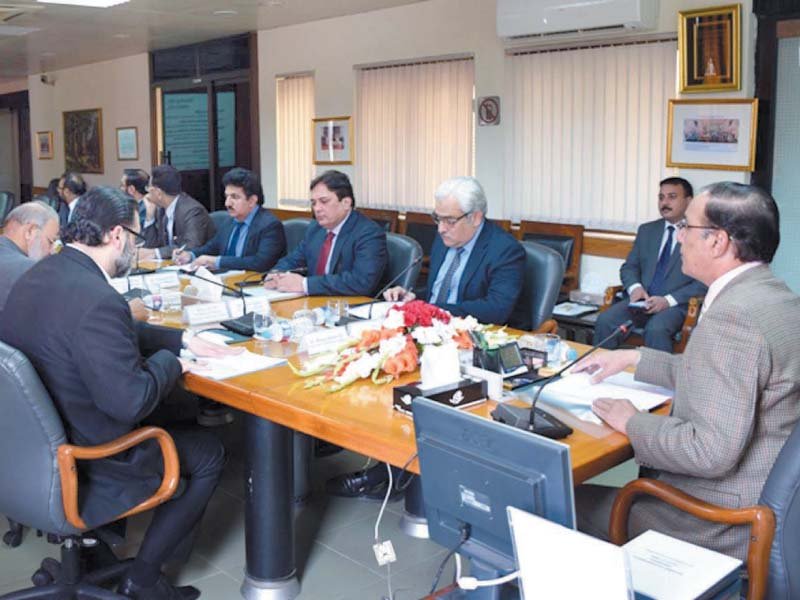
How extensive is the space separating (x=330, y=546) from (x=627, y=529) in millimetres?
1321

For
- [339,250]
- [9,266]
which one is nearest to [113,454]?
[9,266]

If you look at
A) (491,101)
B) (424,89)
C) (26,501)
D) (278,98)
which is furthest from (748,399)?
(278,98)

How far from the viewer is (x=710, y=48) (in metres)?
5.26

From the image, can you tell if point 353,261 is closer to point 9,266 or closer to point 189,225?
point 9,266

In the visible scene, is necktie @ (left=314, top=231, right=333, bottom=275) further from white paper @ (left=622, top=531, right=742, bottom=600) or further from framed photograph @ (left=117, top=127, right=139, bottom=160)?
framed photograph @ (left=117, top=127, right=139, bottom=160)

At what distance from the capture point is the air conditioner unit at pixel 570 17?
17.8 feet

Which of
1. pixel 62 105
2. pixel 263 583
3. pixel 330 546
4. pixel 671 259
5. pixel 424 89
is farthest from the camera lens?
pixel 62 105

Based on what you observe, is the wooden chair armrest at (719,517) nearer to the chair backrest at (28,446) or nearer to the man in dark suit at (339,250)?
the chair backrest at (28,446)

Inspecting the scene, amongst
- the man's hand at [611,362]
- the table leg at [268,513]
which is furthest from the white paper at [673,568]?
the table leg at [268,513]

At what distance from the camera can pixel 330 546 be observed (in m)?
3.12

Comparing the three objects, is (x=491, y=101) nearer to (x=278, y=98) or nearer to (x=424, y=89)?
(x=424, y=89)

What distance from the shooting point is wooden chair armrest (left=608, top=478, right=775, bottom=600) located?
5.93ft

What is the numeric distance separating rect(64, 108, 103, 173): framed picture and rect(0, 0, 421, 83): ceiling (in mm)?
1173

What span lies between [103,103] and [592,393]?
34.3 ft
